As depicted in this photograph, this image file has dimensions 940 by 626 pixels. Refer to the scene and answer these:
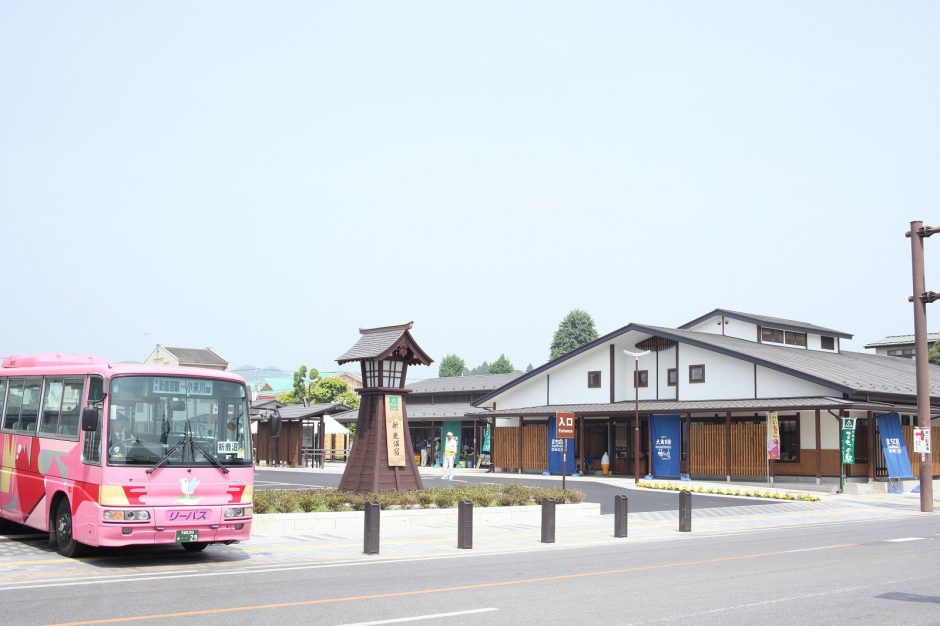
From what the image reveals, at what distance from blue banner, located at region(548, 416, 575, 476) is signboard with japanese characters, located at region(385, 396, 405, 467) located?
22.0 m

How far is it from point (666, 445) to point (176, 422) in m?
30.4

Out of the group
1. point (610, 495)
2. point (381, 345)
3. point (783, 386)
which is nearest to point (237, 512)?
point (381, 345)

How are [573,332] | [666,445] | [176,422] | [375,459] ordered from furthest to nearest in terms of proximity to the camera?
1. [573,332]
2. [666,445]
3. [375,459]
4. [176,422]

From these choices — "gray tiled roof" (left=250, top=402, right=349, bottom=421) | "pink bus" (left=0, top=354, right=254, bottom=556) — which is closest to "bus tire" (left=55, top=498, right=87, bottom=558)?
"pink bus" (left=0, top=354, right=254, bottom=556)

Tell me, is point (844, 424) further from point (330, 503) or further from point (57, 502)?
point (57, 502)

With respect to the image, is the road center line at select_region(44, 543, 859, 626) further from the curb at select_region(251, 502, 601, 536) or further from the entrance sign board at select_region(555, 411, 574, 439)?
the entrance sign board at select_region(555, 411, 574, 439)

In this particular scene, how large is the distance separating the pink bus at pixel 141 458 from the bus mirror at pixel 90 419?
1 cm

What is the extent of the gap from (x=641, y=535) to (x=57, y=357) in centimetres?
1178

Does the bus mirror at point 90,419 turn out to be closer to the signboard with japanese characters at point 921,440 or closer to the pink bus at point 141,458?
the pink bus at point 141,458

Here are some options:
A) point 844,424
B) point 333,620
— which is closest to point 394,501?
point 333,620

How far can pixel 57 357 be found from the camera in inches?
624

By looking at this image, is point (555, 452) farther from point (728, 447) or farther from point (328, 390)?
point (328, 390)

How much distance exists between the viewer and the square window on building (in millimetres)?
45812

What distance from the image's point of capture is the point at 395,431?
2327cm
